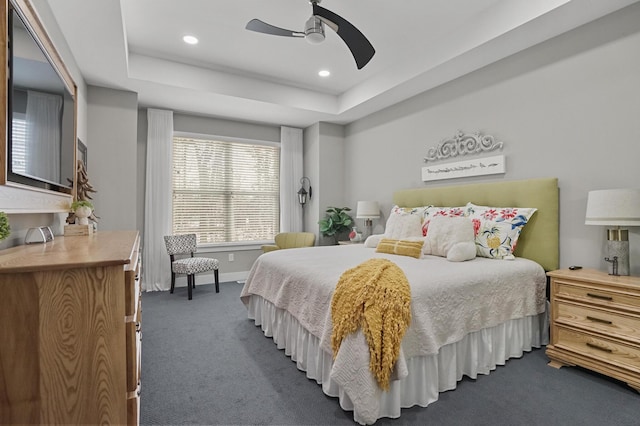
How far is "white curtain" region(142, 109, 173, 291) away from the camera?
15.1 feet

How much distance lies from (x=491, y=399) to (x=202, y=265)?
3.45m

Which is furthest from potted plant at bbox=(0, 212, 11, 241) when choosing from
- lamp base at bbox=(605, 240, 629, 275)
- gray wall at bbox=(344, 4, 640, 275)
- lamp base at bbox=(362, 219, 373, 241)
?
lamp base at bbox=(362, 219, 373, 241)

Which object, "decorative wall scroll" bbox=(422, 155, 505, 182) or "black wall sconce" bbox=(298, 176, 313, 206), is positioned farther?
"black wall sconce" bbox=(298, 176, 313, 206)

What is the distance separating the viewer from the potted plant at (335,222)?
5.15m

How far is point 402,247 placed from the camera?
9.86ft

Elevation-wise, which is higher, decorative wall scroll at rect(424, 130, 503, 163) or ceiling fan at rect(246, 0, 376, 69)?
ceiling fan at rect(246, 0, 376, 69)

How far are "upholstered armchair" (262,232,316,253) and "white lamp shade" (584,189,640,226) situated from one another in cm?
359

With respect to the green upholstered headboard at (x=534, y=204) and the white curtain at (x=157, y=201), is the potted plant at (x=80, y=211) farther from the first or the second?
the green upholstered headboard at (x=534, y=204)

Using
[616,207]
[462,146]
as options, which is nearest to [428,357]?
[616,207]

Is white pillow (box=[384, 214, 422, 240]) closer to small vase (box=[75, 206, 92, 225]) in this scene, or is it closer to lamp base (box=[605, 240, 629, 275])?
lamp base (box=[605, 240, 629, 275])

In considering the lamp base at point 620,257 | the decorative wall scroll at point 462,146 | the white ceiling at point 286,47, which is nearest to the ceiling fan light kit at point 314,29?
the white ceiling at point 286,47

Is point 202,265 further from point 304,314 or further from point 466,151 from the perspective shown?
point 466,151

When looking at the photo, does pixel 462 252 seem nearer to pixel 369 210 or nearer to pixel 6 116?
pixel 369 210

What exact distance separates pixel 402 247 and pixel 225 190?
3298 millimetres
